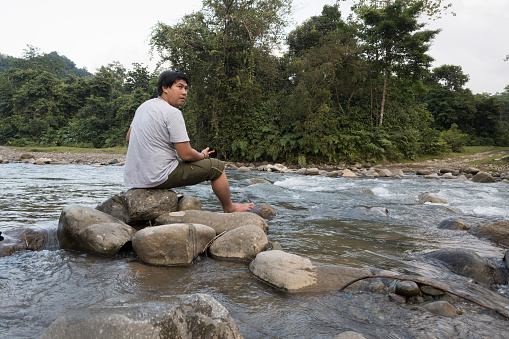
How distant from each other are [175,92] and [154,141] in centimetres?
68

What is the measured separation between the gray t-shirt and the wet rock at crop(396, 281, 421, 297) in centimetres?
271

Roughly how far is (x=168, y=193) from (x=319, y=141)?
44.9ft

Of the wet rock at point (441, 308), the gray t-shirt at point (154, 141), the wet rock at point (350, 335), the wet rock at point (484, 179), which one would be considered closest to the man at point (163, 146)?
the gray t-shirt at point (154, 141)

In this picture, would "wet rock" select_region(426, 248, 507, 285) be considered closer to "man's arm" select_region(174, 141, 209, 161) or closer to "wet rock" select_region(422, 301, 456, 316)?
"wet rock" select_region(422, 301, 456, 316)

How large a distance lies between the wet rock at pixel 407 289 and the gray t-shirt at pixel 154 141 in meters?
2.71

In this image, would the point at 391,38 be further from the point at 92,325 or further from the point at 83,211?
the point at 92,325

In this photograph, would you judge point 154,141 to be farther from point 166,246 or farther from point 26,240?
point 26,240

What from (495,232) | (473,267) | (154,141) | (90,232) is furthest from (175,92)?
(495,232)

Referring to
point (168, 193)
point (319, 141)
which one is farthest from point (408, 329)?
point (319, 141)

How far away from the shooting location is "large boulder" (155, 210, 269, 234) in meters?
3.84

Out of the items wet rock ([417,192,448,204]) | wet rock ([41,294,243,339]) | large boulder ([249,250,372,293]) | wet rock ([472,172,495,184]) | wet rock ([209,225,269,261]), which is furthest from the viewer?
wet rock ([472,172,495,184])

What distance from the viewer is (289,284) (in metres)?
2.65

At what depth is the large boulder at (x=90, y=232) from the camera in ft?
10.7

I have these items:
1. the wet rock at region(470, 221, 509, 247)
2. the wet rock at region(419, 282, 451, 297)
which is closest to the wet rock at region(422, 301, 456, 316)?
the wet rock at region(419, 282, 451, 297)
